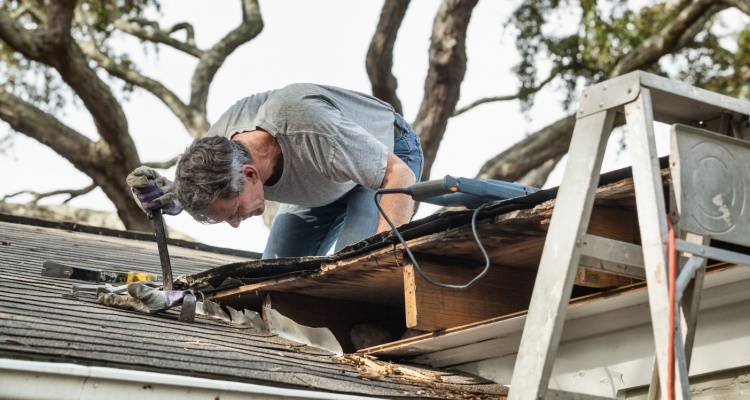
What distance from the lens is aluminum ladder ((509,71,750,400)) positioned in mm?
2480

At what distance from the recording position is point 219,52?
46.5ft

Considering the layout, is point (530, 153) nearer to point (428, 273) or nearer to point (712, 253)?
point (428, 273)

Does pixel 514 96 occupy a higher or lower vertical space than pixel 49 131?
higher


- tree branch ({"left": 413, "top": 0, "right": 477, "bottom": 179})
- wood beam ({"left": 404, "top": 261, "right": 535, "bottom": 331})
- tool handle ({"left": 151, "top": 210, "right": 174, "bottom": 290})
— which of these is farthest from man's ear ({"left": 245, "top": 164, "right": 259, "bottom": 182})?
tree branch ({"left": 413, "top": 0, "right": 477, "bottom": 179})

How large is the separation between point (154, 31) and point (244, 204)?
11478mm

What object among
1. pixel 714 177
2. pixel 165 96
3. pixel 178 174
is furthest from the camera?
pixel 165 96

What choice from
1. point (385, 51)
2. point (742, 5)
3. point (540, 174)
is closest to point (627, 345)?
point (385, 51)

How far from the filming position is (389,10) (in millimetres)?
12297

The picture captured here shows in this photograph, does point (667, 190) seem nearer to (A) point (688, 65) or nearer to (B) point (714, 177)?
(B) point (714, 177)

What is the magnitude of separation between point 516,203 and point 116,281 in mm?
2114

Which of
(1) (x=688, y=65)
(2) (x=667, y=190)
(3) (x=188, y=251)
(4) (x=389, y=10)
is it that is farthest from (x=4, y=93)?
(2) (x=667, y=190)

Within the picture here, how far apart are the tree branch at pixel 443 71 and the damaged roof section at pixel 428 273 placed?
800 centimetres

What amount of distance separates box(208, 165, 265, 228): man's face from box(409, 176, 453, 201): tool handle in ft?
2.99

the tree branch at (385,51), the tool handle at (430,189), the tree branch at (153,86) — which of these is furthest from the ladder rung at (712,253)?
the tree branch at (153,86)
